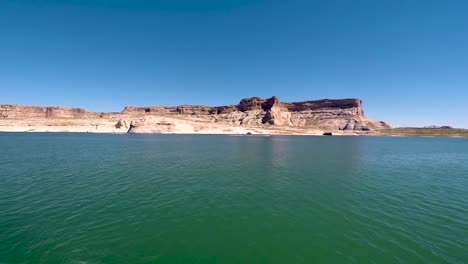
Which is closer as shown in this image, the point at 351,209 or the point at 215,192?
the point at 351,209

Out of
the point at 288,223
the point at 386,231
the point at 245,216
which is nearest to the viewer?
the point at 386,231

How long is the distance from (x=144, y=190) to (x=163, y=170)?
9.75m

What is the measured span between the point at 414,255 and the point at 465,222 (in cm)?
833

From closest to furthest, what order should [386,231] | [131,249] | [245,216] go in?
1. [131,249]
2. [386,231]
3. [245,216]

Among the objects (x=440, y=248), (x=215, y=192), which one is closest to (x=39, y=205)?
(x=215, y=192)

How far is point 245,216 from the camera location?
16.3m

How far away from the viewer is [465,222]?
1588 cm

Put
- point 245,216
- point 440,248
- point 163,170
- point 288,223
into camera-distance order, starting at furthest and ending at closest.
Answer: point 163,170
point 245,216
point 288,223
point 440,248

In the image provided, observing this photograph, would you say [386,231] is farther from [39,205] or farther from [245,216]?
[39,205]

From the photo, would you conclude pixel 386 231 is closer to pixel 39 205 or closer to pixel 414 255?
pixel 414 255

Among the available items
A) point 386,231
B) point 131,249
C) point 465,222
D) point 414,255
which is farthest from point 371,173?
point 131,249

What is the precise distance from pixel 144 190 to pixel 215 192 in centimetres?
683

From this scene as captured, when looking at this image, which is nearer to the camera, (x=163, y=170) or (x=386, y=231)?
(x=386, y=231)

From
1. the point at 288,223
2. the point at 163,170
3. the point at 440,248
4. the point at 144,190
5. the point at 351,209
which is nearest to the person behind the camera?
the point at 440,248
